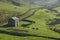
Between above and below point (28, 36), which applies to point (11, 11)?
above

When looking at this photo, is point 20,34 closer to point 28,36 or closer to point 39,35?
point 28,36

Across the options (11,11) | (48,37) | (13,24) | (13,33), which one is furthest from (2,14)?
(48,37)

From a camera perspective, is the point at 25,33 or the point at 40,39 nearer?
the point at 40,39

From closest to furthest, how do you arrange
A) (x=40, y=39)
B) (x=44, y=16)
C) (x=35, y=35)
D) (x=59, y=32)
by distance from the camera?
1. (x=40, y=39)
2. (x=35, y=35)
3. (x=59, y=32)
4. (x=44, y=16)

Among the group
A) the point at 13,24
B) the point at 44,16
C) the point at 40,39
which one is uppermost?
the point at 44,16

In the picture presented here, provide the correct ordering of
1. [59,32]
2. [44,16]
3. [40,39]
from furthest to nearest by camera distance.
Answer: [44,16]
[59,32]
[40,39]

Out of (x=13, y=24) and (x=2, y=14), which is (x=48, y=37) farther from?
(x=2, y=14)

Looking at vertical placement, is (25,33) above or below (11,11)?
below

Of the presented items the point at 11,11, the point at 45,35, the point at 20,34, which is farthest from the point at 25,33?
the point at 11,11

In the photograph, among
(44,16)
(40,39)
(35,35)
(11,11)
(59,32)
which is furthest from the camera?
(11,11)
